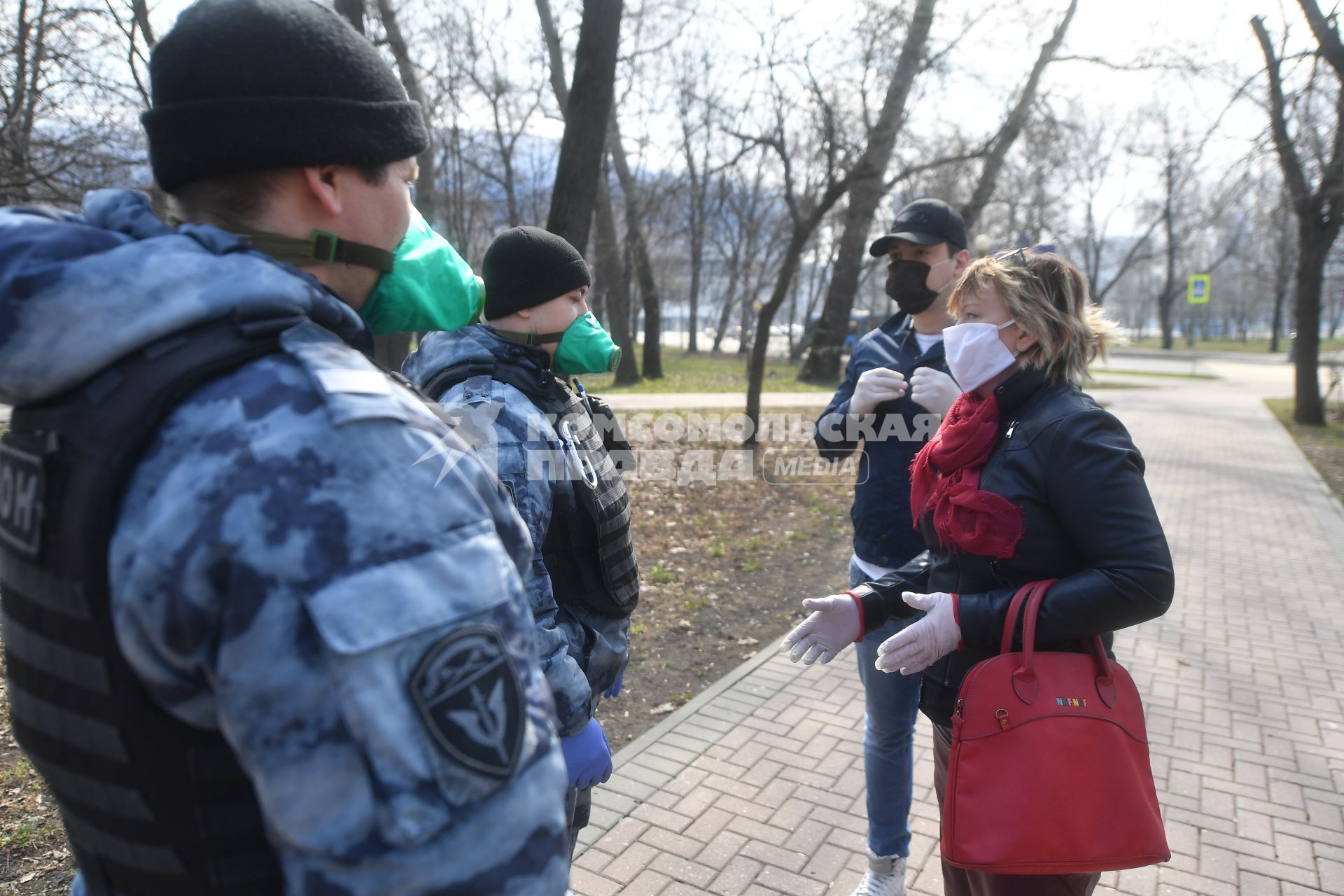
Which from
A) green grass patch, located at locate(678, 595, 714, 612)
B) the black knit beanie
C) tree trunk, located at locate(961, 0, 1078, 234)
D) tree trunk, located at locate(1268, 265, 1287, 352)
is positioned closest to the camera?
the black knit beanie

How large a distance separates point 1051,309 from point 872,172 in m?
7.84

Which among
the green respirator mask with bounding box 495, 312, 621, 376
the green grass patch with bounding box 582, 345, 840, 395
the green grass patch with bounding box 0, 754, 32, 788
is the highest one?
the green respirator mask with bounding box 495, 312, 621, 376

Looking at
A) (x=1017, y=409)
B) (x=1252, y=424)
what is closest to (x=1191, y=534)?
(x=1017, y=409)

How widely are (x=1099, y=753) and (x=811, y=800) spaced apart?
6.53ft

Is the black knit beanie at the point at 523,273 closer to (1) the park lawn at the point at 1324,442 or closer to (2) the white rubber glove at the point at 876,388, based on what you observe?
(2) the white rubber glove at the point at 876,388

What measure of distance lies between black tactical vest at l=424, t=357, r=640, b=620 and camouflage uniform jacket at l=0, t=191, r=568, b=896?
1.20 metres

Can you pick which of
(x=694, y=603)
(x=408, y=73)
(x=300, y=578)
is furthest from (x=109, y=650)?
(x=408, y=73)

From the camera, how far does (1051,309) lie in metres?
2.19

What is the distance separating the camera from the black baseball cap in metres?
3.24

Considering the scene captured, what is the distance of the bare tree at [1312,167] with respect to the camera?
46.7 feet

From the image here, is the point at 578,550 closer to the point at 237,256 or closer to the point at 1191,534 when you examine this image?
the point at 237,256

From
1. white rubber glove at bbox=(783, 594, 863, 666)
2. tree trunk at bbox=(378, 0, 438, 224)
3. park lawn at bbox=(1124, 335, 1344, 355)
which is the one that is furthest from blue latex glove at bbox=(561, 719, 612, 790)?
park lawn at bbox=(1124, 335, 1344, 355)

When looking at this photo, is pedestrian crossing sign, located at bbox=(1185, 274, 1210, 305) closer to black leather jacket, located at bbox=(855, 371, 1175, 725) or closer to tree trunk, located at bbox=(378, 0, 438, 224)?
tree trunk, located at bbox=(378, 0, 438, 224)

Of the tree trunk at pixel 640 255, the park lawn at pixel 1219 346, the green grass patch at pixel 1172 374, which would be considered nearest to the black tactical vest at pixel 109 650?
the tree trunk at pixel 640 255
